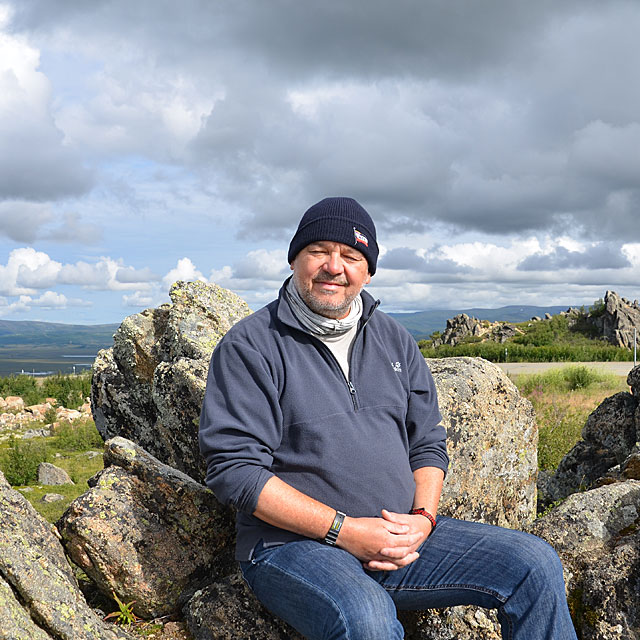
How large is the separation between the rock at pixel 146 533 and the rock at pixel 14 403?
3351 centimetres

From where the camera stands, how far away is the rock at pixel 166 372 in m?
4.95

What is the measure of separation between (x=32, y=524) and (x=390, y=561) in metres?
2.21

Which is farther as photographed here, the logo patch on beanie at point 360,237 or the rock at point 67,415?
the rock at point 67,415

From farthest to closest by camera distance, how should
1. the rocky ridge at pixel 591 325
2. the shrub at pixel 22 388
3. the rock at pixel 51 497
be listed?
the rocky ridge at pixel 591 325 → the shrub at pixel 22 388 → the rock at pixel 51 497

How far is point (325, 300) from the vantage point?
3828mm

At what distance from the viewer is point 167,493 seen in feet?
13.9

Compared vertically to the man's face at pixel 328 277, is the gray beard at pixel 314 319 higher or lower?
lower

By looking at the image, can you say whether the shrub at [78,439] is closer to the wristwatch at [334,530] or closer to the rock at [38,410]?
the rock at [38,410]

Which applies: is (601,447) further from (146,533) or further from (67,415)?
(67,415)

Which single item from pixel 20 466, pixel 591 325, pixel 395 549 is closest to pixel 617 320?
pixel 591 325

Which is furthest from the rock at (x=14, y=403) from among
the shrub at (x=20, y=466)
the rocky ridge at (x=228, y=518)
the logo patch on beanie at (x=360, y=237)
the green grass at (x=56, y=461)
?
the logo patch on beanie at (x=360, y=237)

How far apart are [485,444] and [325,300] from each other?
2.20 m

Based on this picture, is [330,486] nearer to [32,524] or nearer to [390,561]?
[390,561]

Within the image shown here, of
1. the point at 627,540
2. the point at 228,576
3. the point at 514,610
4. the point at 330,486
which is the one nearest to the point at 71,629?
the point at 228,576
